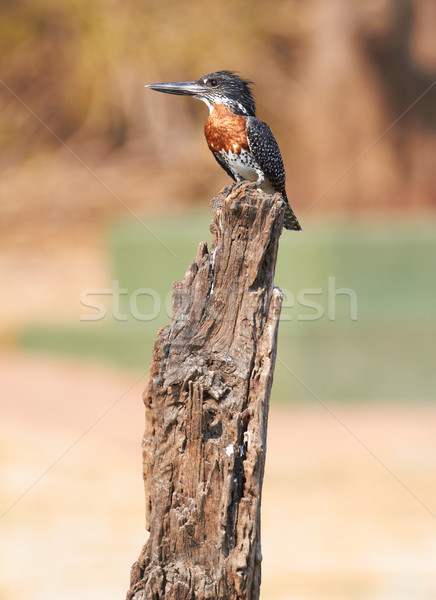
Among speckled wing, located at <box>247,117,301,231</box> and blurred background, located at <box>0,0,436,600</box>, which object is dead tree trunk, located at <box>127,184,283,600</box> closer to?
speckled wing, located at <box>247,117,301,231</box>

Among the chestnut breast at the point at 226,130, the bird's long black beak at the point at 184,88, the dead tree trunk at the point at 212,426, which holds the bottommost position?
the dead tree trunk at the point at 212,426

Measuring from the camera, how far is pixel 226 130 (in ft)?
16.8

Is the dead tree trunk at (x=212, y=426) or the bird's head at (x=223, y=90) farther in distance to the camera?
the bird's head at (x=223, y=90)

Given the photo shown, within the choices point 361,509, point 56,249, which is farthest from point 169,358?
point 56,249

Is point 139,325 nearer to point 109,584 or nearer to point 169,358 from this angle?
point 109,584

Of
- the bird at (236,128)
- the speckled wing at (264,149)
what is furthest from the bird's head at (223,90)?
the speckled wing at (264,149)

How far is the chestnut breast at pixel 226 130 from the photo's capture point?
5070mm

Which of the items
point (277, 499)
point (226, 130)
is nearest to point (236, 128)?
point (226, 130)

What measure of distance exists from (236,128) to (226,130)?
0.07 m

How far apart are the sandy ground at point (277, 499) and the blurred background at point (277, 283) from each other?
2 centimetres

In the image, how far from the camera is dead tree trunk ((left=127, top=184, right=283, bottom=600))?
3.21m

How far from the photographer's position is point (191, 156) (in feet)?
75.3

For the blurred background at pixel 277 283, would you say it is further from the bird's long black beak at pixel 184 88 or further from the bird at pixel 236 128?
the bird's long black beak at pixel 184 88

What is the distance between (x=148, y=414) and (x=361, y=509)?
4.12m
